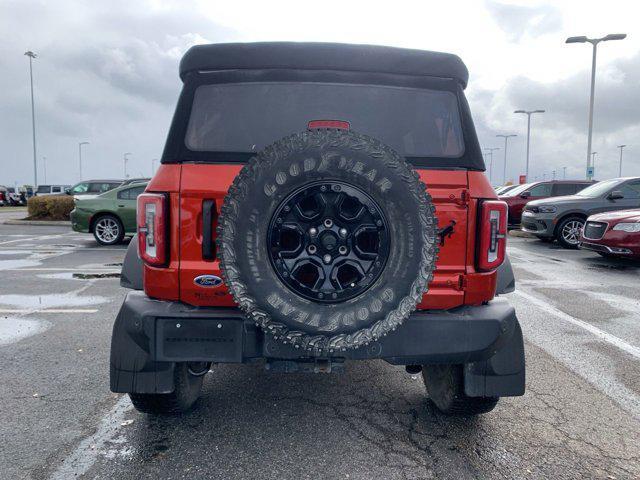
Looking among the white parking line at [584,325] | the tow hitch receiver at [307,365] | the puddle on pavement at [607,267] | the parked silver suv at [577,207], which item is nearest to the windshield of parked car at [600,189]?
the parked silver suv at [577,207]

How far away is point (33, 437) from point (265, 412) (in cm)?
132

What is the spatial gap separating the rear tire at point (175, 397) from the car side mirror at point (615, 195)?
1246 cm

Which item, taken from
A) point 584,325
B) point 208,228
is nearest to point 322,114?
point 208,228

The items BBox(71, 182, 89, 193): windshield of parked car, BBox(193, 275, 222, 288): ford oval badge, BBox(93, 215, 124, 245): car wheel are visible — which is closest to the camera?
BBox(193, 275, 222, 288): ford oval badge

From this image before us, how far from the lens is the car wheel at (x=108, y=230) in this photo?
44.5 ft

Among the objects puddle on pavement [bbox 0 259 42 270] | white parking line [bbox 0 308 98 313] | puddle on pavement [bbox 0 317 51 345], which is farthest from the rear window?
puddle on pavement [bbox 0 259 42 270]

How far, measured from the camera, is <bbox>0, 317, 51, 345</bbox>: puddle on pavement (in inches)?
193

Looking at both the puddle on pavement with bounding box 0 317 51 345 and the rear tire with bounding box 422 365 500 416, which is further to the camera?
the puddle on pavement with bounding box 0 317 51 345

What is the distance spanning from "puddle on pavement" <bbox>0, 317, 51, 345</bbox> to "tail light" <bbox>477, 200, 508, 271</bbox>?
4.30 m

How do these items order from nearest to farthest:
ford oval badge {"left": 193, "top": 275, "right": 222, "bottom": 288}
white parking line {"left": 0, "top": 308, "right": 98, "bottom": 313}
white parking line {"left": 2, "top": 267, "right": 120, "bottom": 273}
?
ford oval badge {"left": 193, "top": 275, "right": 222, "bottom": 288}, white parking line {"left": 0, "top": 308, "right": 98, "bottom": 313}, white parking line {"left": 2, "top": 267, "right": 120, "bottom": 273}

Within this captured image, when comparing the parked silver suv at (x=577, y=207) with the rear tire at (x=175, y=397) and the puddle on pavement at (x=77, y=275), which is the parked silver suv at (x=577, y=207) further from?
the rear tire at (x=175, y=397)

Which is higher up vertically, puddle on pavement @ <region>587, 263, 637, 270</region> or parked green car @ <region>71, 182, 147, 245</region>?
parked green car @ <region>71, 182, 147, 245</region>

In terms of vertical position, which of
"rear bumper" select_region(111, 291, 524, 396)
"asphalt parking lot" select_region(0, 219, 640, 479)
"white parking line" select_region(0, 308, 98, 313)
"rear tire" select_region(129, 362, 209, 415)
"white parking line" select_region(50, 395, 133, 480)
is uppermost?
"rear bumper" select_region(111, 291, 524, 396)

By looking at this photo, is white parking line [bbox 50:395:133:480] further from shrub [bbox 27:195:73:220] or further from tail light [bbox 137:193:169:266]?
shrub [bbox 27:195:73:220]
